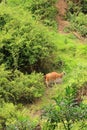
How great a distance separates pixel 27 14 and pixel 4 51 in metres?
2.37

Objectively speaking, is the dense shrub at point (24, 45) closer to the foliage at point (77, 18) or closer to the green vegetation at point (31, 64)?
the green vegetation at point (31, 64)

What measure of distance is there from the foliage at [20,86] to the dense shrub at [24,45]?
0.77m

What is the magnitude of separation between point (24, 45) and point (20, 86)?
1.93 meters

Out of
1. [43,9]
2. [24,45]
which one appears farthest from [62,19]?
[24,45]

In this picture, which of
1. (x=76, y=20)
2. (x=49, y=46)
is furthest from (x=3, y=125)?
(x=76, y=20)

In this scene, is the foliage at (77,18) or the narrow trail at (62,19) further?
the foliage at (77,18)

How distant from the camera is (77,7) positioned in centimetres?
2098

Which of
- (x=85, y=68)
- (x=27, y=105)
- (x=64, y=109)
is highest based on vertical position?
(x=64, y=109)

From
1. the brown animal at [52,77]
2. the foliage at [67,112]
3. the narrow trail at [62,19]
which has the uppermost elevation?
the foliage at [67,112]

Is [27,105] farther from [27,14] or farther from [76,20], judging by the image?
[76,20]

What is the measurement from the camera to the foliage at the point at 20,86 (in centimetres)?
1450

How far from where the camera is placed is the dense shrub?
1588 cm

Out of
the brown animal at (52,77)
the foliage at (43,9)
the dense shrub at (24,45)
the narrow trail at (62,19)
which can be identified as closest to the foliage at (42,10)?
the foliage at (43,9)

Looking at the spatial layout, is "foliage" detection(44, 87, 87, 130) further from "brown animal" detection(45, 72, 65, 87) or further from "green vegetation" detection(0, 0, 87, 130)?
"brown animal" detection(45, 72, 65, 87)
